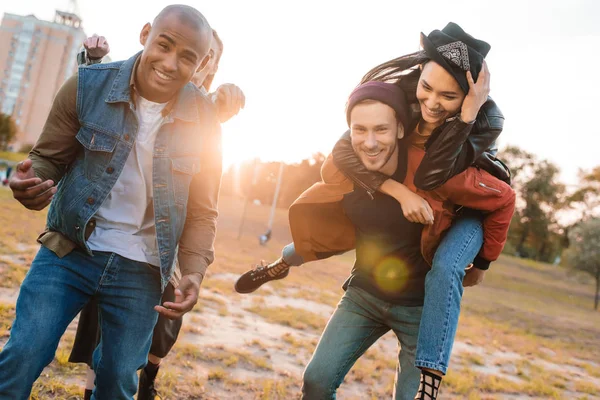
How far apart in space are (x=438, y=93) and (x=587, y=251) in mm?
31055

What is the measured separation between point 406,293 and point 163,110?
1784 mm

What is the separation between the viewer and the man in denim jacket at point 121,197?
223 centimetres

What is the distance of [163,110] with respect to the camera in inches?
98.8

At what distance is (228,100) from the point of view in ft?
9.23

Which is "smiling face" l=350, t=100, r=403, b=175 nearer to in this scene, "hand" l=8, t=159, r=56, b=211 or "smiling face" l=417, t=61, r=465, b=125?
"smiling face" l=417, t=61, r=465, b=125

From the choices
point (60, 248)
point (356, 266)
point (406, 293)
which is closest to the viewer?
point (60, 248)

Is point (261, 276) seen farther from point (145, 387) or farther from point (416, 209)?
point (416, 209)

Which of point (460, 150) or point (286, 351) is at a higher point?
point (460, 150)

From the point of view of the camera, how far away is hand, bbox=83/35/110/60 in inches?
112

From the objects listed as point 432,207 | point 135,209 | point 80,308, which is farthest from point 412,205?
point 80,308

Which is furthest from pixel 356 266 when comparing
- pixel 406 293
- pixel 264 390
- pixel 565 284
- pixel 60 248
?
pixel 565 284

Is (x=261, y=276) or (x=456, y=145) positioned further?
(x=261, y=276)

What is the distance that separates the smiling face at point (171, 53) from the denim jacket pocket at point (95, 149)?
363 millimetres

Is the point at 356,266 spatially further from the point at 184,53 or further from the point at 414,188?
the point at 184,53
